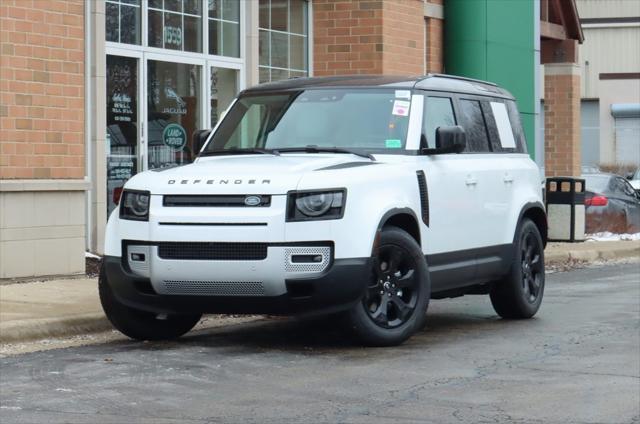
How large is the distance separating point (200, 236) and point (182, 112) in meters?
8.75

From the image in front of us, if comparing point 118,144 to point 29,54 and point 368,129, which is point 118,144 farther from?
point 368,129

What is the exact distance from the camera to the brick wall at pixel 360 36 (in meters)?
20.2

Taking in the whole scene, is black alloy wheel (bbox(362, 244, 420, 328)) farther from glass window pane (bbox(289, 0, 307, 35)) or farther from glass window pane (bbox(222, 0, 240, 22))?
glass window pane (bbox(289, 0, 307, 35))

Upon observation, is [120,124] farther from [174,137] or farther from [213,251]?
[213,251]

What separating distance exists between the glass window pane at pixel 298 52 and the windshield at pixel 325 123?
31.1 ft

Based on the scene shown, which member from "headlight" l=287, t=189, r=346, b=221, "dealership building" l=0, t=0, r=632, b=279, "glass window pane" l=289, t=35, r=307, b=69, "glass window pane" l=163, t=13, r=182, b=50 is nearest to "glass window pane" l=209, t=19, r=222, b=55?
"dealership building" l=0, t=0, r=632, b=279

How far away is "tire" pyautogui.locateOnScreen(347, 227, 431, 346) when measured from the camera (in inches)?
374

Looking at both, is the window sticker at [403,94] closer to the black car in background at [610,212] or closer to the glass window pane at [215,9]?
the glass window pane at [215,9]

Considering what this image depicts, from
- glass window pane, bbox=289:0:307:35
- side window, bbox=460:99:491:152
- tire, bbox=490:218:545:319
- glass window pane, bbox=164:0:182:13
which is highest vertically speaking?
glass window pane, bbox=289:0:307:35

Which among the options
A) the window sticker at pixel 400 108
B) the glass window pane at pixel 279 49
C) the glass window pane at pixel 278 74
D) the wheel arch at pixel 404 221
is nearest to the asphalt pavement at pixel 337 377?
the wheel arch at pixel 404 221

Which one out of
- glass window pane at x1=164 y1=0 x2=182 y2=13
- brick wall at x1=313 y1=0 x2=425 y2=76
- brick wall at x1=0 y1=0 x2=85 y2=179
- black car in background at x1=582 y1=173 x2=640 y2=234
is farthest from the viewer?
black car in background at x1=582 y1=173 x2=640 y2=234

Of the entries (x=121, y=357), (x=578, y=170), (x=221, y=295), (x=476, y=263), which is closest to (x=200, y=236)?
(x=221, y=295)

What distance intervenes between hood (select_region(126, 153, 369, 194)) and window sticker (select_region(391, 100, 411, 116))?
61cm

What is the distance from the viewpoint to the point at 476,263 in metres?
10.9
